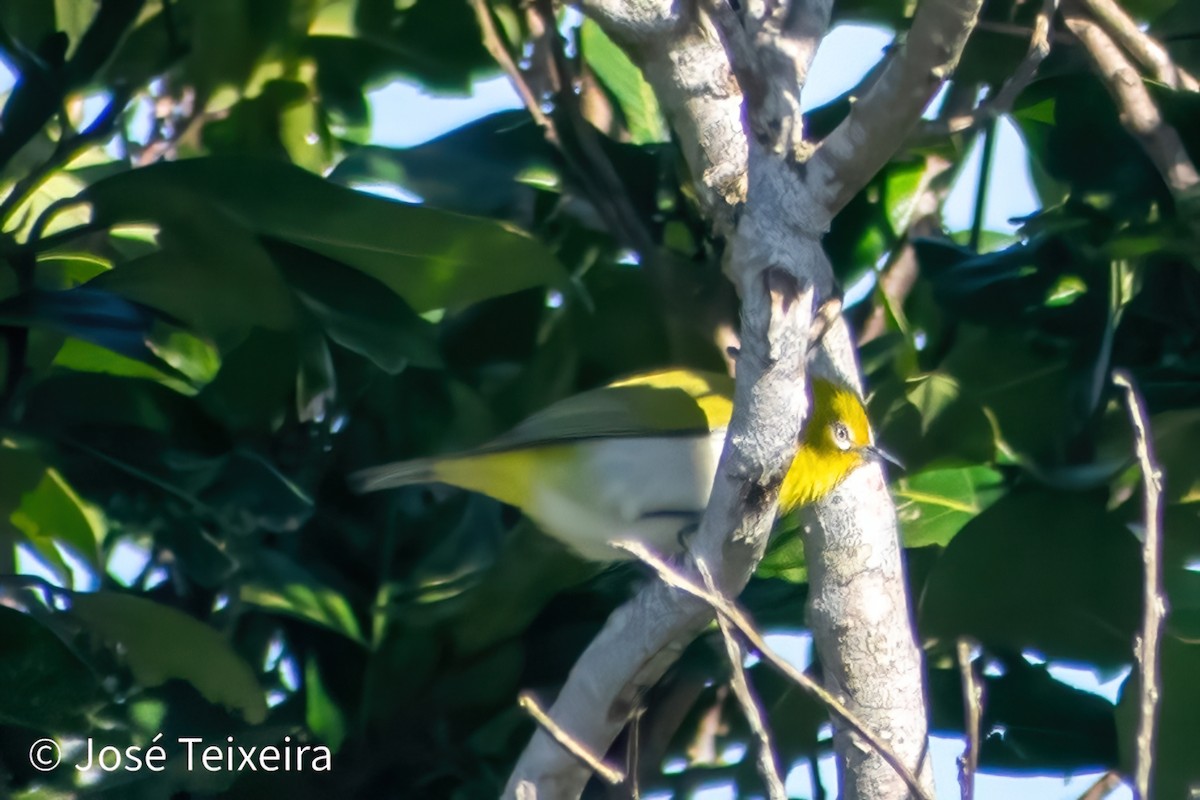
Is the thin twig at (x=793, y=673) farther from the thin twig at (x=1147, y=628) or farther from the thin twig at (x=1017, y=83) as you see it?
the thin twig at (x=1017, y=83)

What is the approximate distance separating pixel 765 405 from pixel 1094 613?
1.60 feet

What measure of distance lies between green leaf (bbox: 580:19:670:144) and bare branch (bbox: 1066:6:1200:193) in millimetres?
497

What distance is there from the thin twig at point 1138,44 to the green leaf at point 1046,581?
0.38 meters

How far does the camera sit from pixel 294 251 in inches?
49.3

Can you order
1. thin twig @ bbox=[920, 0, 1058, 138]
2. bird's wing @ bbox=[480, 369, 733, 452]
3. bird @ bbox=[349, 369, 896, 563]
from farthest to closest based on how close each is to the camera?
1. bird's wing @ bbox=[480, 369, 733, 452]
2. bird @ bbox=[349, 369, 896, 563]
3. thin twig @ bbox=[920, 0, 1058, 138]

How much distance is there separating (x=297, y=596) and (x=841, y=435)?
59 cm

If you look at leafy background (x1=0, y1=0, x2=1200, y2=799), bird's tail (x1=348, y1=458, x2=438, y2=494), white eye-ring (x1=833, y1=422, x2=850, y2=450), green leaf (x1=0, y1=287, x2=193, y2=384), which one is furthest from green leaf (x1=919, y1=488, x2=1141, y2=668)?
green leaf (x1=0, y1=287, x2=193, y2=384)

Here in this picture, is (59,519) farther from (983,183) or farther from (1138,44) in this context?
(1138,44)

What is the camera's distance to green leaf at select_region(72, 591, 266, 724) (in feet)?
3.97

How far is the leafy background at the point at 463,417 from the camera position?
119 cm

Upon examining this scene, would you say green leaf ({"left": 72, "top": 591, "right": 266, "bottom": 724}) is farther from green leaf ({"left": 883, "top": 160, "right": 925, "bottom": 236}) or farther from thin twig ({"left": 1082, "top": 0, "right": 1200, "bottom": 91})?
thin twig ({"left": 1082, "top": 0, "right": 1200, "bottom": 91})

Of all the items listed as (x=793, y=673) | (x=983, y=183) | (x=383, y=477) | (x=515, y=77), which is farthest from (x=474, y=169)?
(x=793, y=673)

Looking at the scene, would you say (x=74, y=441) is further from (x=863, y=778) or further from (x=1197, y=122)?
(x=1197, y=122)

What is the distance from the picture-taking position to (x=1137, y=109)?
1.16m
